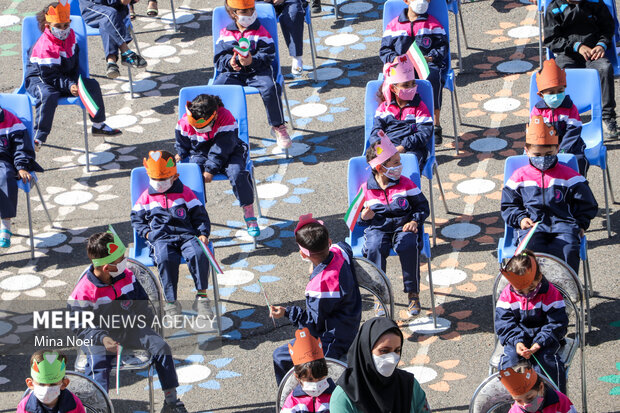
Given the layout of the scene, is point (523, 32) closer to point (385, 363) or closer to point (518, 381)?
point (518, 381)

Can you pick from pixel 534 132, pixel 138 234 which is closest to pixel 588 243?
pixel 534 132

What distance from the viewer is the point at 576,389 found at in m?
6.60

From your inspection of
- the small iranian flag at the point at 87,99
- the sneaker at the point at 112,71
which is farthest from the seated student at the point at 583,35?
the sneaker at the point at 112,71

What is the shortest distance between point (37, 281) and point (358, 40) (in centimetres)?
488

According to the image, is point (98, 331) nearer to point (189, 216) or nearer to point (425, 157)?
point (189, 216)

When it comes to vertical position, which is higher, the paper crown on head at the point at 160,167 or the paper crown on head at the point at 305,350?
the paper crown on head at the point at 160,167

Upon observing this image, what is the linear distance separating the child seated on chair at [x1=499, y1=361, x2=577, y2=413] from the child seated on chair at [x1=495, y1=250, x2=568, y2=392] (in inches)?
26.0

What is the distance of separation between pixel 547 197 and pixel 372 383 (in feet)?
9.71

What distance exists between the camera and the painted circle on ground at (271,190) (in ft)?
30.4

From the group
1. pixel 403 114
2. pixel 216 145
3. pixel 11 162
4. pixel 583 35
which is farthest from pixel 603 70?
pixel 11 162

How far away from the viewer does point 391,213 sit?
292 inches

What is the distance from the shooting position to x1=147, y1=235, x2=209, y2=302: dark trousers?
7.52 m

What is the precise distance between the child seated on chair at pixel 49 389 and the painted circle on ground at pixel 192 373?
1.31 m

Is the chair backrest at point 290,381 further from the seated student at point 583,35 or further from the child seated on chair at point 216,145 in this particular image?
the seated student at point 583,35
